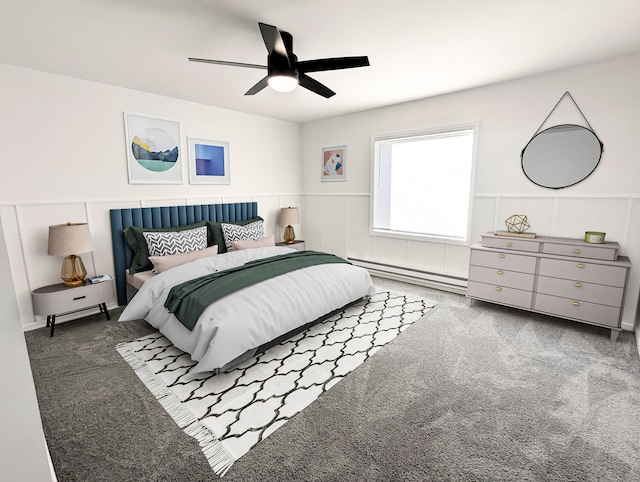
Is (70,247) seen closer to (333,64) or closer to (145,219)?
(145,219)

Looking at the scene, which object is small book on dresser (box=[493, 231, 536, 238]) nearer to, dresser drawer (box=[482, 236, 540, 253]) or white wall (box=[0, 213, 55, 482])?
dresser drawer (box=[482, 236, 540, 253])

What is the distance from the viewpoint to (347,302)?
3.29 meters

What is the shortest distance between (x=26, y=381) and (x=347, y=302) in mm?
2690

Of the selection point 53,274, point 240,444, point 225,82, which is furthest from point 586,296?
point 53,274

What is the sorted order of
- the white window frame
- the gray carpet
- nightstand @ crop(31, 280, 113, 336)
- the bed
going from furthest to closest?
the white window frame < nightstand @ crop(31, 280, 113, 336) < the bed < the gray carpet

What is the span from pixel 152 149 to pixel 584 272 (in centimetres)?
483

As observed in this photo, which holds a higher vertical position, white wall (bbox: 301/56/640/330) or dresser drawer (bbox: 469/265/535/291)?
white wall (bbox: 301/56/640/330)

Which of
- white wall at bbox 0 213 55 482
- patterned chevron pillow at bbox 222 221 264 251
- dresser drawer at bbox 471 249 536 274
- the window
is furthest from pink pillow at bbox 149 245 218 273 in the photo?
dresser drawer at bbox 471 249 536 274

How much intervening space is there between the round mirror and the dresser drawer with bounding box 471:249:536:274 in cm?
85

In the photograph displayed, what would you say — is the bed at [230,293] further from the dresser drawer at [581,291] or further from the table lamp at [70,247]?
the dresser drawer at [581,291]

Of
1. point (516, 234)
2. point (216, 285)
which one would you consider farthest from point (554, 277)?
point (216, 285)

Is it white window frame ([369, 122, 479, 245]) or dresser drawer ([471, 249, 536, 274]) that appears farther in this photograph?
white window frame ([369, 122, 479, 245])

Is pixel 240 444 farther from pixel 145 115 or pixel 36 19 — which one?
pixel 145 115

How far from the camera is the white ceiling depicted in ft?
6.58
